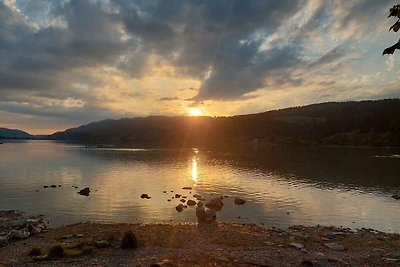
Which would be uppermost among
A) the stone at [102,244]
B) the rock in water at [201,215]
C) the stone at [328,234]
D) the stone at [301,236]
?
the stone at [102,244]

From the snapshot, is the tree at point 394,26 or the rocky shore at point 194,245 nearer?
the tree at point 394,26

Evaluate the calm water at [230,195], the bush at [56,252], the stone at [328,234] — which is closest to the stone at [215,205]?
the calm water at [230,195]

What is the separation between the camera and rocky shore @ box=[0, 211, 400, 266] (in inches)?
985

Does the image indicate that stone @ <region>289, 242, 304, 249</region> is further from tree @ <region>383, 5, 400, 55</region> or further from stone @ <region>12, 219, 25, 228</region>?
stone @ <region>12, 219, 25, 228</region>

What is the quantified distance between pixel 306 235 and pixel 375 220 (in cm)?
1653

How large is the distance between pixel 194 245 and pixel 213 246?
1.60m

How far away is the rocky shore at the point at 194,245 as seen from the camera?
82.1 feet

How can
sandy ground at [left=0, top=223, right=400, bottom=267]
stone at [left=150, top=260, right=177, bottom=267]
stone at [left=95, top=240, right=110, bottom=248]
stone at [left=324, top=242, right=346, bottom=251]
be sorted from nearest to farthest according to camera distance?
stone at [left=150, top=260, right=177, bottom=267], sandy ground at [left=0, top=223, right=400, bottom=267], stone at [left=95, top=240, right=110, bottom=248], stone at [left=324, top=242, right=346, bottom=251]

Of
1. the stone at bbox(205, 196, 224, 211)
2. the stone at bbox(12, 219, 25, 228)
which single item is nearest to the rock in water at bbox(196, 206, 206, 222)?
the stone at bbox(205, 196, 224, 211)

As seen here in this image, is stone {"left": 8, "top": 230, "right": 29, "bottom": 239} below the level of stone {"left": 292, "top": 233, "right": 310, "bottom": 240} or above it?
above

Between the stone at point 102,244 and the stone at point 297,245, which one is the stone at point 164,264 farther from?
the stone at point 297,245

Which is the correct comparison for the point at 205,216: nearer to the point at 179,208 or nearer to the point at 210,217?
the point at 210,217

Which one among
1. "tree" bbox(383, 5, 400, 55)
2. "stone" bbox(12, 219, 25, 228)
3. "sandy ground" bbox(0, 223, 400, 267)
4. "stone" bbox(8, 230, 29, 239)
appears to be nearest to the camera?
"tree" bbox(383, 5, 400, 55)

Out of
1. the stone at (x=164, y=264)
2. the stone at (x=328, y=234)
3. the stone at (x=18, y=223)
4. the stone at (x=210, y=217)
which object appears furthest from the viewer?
the stone at (x=210, y=217)
